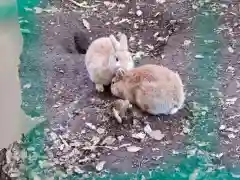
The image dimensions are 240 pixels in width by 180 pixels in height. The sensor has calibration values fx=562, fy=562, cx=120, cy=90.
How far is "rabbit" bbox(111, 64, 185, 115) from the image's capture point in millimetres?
1368

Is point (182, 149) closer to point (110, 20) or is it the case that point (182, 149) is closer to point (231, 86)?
point (231, 86)

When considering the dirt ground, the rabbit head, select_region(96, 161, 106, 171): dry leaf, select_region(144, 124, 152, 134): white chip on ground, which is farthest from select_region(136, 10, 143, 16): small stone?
select_region(96, 161, 106, 171): dry leaf

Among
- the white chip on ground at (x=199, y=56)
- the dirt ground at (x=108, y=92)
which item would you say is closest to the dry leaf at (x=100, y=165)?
the dirt ground at (x=108, y=92)

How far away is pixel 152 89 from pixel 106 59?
0.59 ft

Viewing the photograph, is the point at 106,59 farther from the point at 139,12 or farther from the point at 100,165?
the point at 139,12

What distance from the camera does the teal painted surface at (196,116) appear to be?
1277 mm

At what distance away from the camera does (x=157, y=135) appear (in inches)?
53.6

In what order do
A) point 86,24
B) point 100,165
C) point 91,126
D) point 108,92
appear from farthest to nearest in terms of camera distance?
point 86,24 < point 108,92 < point 91,126 < point 100,165

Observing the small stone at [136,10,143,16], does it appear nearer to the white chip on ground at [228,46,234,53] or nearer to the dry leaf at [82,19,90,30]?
the dry leaf at [82,19,90,30]

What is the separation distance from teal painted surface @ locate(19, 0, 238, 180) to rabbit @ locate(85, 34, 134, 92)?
16cm

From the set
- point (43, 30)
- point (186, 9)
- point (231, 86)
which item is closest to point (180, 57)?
point (231, 86)

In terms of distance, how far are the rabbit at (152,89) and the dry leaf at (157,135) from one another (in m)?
0.05

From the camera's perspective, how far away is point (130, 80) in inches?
55.9

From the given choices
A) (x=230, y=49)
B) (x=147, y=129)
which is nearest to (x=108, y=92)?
(x=147, y=129)
